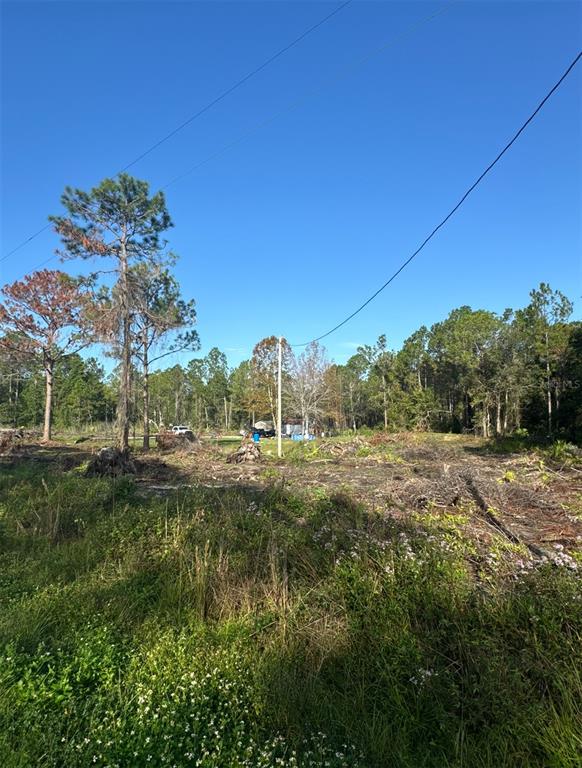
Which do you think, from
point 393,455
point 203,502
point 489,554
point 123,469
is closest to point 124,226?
point 123,469

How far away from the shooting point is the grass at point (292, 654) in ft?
7.95

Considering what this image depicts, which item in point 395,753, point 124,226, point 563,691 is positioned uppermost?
point 124,226

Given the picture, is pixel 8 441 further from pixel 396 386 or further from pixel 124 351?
pixel 396 386

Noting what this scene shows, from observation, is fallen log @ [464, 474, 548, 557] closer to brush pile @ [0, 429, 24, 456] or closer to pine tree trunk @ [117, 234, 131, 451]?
pine tree trunk @ [117, 234, 131, 451]

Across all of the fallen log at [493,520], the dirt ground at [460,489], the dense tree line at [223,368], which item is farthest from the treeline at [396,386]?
the fallen log at [493,520]

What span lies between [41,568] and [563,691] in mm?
4933

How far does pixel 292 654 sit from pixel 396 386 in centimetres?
5138

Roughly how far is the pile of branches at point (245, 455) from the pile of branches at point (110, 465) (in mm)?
4035

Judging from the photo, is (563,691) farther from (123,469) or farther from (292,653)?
(123,469)

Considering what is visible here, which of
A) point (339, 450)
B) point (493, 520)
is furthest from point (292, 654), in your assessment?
point (339, 450)

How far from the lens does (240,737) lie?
2.49 m

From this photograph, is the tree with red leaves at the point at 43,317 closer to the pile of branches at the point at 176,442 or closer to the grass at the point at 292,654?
the pile of branches at the point at 176,442

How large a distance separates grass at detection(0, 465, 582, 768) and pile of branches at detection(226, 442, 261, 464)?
10.7 m

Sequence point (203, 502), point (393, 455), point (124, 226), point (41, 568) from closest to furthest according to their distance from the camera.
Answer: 1. point (41, 568)
2. point (203, 502)
3. point (393, 455)
4. point (124, 226)
